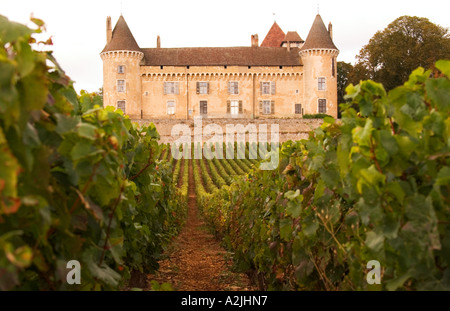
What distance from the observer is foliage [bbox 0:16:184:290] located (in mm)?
1242

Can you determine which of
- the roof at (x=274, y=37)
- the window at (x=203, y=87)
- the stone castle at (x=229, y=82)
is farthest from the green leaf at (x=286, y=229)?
the roof at (x=274, y=37)

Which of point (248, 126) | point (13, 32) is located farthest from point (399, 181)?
point (248, 126)

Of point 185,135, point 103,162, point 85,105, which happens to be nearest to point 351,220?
point 103,162

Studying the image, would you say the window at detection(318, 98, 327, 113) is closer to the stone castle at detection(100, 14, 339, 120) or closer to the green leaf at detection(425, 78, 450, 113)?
the stone castle at detection(100, 14, 339, 120)

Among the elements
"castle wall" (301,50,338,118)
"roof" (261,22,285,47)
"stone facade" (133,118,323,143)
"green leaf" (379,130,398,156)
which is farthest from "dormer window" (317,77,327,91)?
"green leaf" (379,130,398,156)

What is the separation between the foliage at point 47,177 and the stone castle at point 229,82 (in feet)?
136

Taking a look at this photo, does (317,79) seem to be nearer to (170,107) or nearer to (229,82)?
(229,82)

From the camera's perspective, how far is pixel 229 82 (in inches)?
1768

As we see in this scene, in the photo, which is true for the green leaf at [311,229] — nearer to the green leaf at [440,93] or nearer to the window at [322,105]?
the green leaf at [440,93]

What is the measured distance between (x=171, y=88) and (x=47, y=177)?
143ft

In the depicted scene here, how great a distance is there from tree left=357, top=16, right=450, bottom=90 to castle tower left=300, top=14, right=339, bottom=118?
313 centimetres
